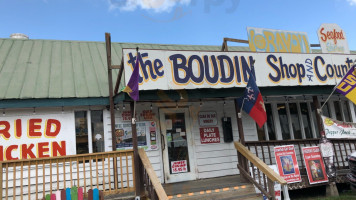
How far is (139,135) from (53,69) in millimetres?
2938

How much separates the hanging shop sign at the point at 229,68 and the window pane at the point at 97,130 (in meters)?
1.88

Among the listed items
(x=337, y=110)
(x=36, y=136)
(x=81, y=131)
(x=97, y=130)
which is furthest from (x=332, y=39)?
(x=36, y=136)

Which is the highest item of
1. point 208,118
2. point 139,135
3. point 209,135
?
point 208,118

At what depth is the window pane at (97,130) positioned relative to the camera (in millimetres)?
6781

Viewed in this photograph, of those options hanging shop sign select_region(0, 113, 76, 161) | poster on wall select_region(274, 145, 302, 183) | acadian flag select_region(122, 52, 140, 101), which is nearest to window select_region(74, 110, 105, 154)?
hanging shop sign select_region(0, 113, 76, 161)

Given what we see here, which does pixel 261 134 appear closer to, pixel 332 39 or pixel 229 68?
pixel 229 68

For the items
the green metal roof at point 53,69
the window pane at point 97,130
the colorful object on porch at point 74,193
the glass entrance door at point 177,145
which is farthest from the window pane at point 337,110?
the colorful object on porch at point 74,193

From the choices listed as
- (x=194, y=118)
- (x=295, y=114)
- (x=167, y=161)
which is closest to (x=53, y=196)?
(x=167, y=161)

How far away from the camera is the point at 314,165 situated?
22.9ft

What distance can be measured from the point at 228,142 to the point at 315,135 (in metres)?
3.26

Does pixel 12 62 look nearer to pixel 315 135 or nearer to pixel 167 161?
pixel 167 161

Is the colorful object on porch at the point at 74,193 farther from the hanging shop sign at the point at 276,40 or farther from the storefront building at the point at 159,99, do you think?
the hanging shop sign at the point at 276,40

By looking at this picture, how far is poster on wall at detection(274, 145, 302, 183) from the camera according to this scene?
22.1 feet

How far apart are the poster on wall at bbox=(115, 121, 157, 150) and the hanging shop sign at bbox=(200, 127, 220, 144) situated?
1.38 metres
